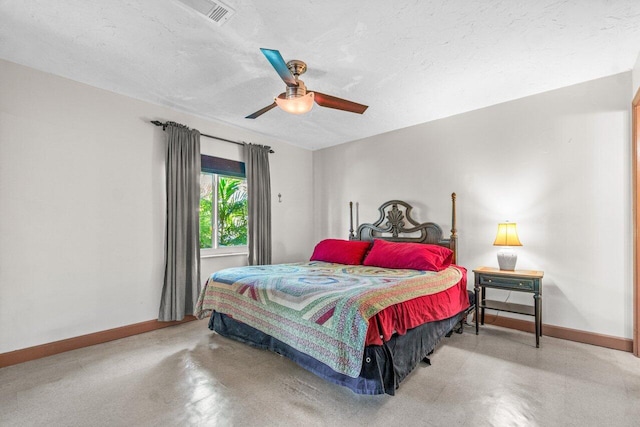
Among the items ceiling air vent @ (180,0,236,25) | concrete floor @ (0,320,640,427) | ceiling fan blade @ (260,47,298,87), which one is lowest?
concrete floor @ (0,320,640,427)

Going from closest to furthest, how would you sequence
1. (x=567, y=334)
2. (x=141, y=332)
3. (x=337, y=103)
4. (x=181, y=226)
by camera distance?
(x=337, y=103) → (x=567, y=334) → (x=141, y=332) → (x=181, y=226)

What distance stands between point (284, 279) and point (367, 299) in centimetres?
95

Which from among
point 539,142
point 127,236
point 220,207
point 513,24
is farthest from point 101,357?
point 539,142

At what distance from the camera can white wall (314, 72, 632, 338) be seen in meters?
2.90

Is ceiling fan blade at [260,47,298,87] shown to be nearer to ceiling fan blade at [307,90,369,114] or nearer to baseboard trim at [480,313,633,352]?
ceiling fan blade at [307,90,369,114]

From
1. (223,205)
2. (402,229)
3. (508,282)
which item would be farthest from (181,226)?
(508,282)

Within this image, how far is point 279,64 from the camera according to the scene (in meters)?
2.07

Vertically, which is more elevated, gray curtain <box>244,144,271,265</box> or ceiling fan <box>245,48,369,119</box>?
ceiling fan <box>245,48,369,119</box>

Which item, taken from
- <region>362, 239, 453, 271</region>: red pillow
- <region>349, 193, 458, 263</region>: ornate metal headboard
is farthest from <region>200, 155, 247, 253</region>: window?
<region>362, 239, 453, 271</region>: red pillow

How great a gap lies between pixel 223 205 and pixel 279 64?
111 inches

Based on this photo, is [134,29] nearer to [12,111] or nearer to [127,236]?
[12,111]

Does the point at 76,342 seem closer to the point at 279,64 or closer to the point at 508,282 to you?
the point at 279,64

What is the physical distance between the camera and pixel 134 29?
2.22m

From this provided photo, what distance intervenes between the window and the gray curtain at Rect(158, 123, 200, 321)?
0.31 meters
